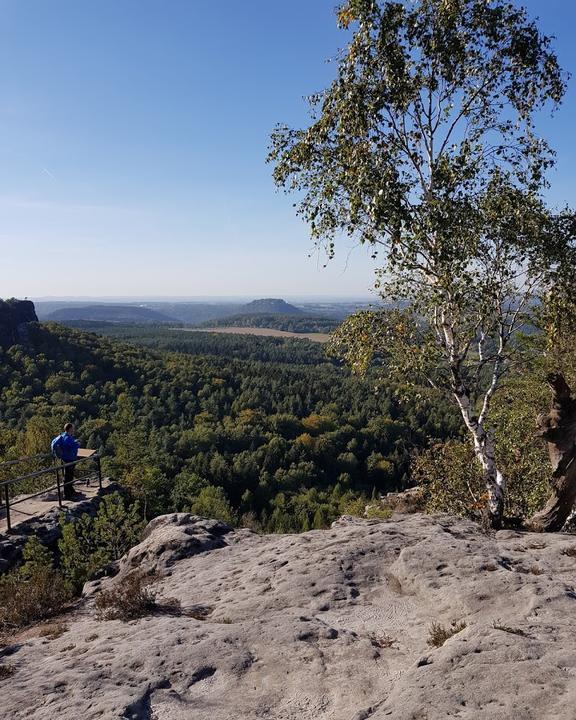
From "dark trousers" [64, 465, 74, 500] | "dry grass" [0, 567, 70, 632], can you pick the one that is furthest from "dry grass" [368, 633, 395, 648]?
"dark trousers" [64, 465, 74, 500]

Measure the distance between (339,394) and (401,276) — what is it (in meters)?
119

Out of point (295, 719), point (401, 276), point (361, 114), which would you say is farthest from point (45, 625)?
point (361, 114)

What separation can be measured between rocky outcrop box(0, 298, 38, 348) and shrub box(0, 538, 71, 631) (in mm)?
95493

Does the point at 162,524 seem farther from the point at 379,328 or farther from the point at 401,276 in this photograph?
→ the point at 401,276

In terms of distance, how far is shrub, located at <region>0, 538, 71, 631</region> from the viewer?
10164 mm

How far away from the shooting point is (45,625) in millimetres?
9750

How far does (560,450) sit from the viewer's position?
11.4 metres

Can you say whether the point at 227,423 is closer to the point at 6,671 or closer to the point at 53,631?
the point at 53,631

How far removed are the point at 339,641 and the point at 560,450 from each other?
7.33m

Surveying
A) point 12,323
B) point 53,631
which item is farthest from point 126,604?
point 12,323

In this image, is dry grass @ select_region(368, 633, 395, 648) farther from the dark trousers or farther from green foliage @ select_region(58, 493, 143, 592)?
the dark trousers

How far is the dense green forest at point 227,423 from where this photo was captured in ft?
232

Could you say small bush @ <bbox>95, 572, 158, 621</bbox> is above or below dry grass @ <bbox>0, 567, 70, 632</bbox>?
above

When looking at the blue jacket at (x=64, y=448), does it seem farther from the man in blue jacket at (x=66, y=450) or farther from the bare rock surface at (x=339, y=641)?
the bare rock surface at (x=339, y=641)
